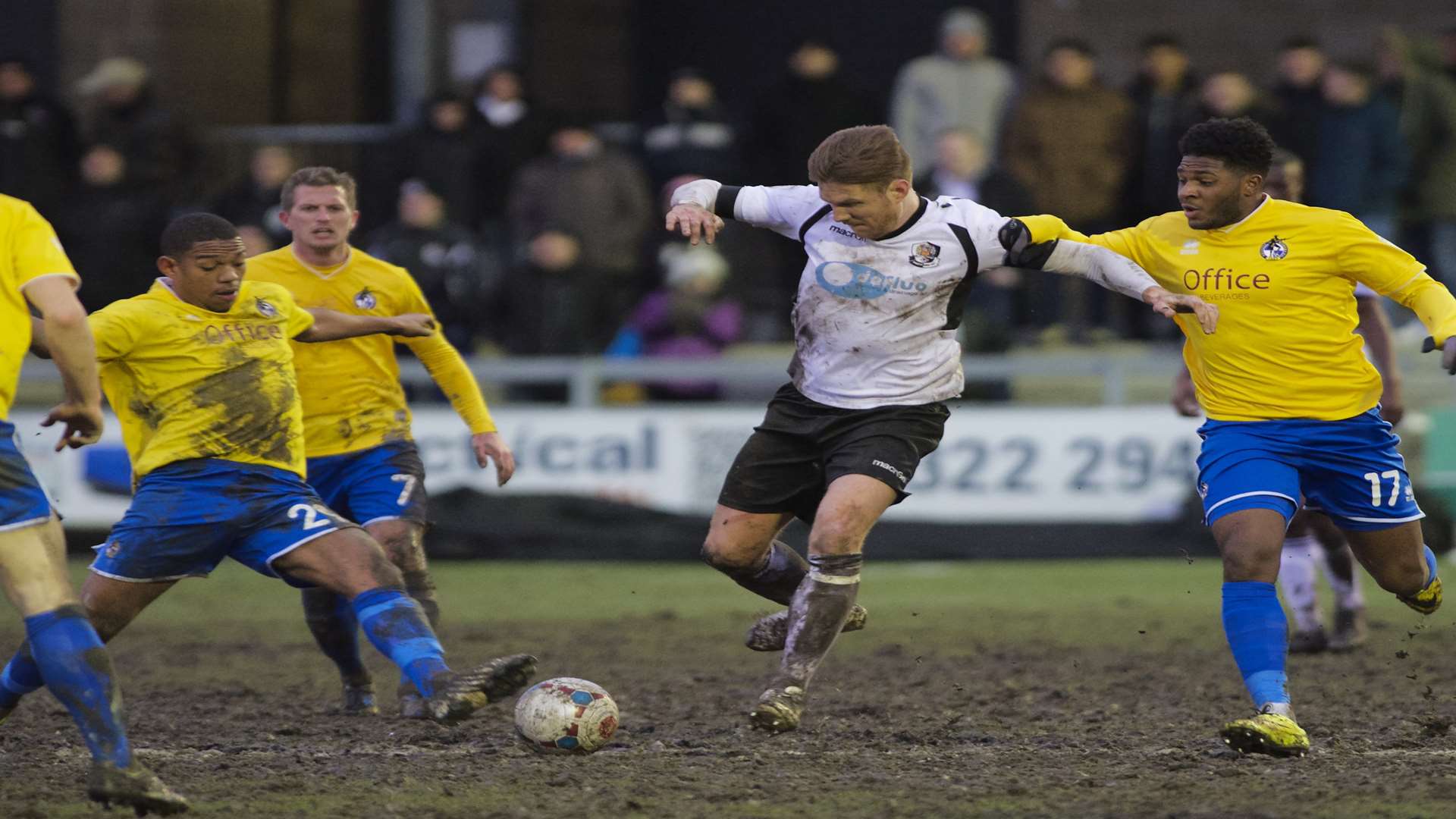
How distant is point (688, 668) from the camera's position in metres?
9.24

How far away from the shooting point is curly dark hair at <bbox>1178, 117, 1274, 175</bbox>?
666 centimetres

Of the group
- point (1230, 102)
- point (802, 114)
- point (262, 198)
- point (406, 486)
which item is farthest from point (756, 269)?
point (406, 486)

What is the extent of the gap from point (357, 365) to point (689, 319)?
22.2ft

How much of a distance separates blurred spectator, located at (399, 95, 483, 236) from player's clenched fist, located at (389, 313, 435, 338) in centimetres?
784

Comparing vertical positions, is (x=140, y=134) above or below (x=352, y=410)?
above

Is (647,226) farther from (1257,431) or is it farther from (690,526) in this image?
(1257,431)

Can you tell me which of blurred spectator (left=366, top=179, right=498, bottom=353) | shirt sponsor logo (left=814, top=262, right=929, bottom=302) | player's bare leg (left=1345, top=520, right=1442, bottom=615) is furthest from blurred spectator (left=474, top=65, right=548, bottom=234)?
player's bare leg (left=1345, top=520, right=1442, bottom=615)

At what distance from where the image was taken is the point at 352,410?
7.96 metres

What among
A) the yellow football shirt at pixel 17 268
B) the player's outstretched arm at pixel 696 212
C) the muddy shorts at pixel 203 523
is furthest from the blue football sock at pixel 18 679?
the player's outstretched arm at pixel 696 212

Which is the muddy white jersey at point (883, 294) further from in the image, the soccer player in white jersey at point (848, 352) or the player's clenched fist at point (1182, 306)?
the player's clenched fist at point (1182, 306)

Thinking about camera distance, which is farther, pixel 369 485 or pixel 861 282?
pixel 369 485

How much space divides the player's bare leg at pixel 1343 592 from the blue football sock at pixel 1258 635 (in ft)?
10.4

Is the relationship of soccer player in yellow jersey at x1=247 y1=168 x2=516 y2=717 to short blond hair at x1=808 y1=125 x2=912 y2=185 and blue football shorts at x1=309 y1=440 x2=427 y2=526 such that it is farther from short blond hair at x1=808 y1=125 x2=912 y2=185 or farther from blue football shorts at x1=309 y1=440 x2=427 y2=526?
short blond hair at x1=808 y1=125 x2=912 y2=185

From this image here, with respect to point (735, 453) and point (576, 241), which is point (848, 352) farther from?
point (576, 241)
